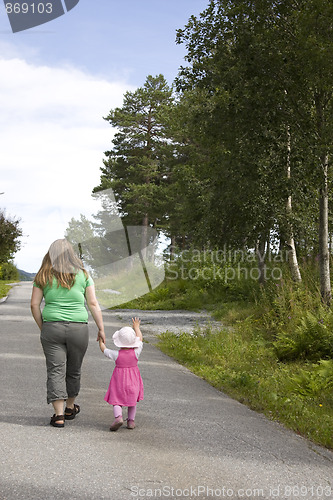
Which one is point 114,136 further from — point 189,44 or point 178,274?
point 189,44

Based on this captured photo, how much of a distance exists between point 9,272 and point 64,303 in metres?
54.7

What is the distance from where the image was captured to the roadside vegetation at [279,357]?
6.45m

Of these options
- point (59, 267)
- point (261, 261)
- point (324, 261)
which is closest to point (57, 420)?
point (59, 267)

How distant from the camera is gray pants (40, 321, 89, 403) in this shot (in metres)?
5.44

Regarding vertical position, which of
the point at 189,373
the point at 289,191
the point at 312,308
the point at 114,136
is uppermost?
the point at 114,136

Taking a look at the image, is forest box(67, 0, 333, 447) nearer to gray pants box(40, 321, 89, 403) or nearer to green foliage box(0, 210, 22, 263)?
gray pants box(40, 321, 89, 403)

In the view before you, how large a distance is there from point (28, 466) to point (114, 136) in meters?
47.0

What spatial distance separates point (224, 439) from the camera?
16.8ft

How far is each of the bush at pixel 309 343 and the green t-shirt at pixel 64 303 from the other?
5291 mm

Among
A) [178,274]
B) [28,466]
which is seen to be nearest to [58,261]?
[28,466]

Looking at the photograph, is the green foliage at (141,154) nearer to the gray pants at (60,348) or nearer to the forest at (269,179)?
the forest at (269,179)

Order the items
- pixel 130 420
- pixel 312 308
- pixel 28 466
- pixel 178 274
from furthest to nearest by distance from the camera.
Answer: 1. pixel 178 274
2. pixel 312 308
3. pixel 130 420
4. pixel 28 466

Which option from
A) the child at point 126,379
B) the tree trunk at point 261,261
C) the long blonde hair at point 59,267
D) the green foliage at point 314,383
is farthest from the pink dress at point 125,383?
the tree trunk at point 261,261

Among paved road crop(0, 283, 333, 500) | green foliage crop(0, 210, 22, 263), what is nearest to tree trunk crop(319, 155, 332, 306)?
paved road crop(0, 283, 333, 500)
